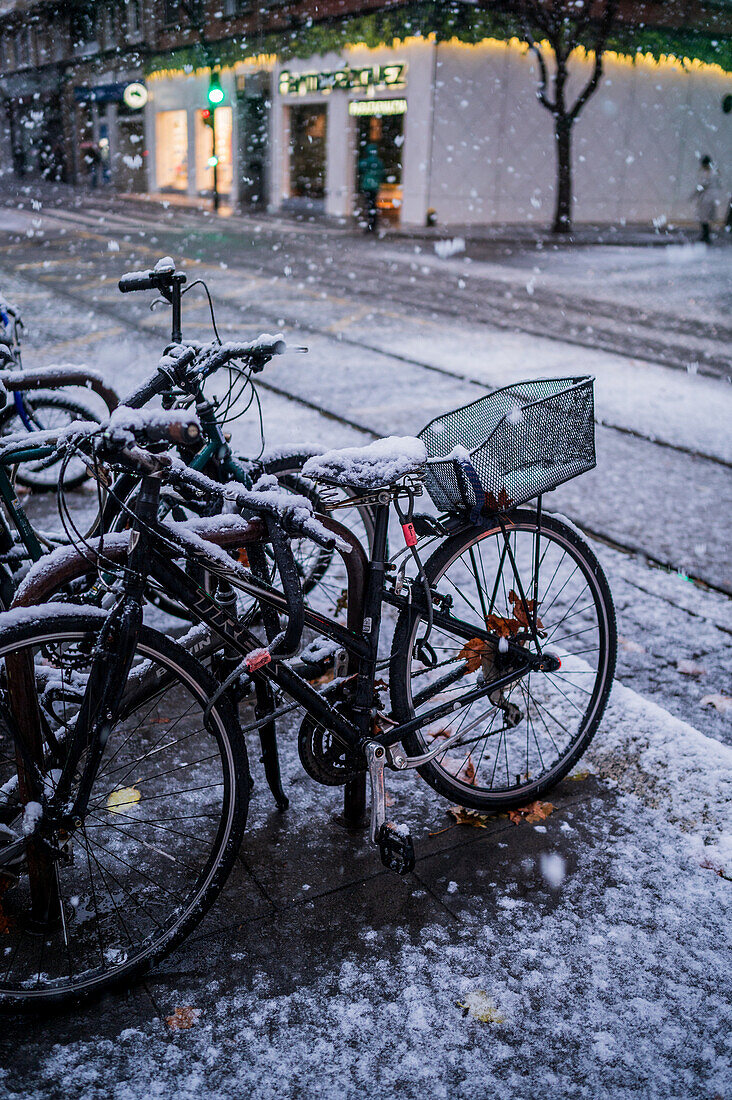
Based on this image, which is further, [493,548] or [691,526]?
[691,526]

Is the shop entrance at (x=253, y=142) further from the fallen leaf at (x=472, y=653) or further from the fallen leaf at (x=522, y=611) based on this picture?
the fallen leaf at (x=472, y=653)

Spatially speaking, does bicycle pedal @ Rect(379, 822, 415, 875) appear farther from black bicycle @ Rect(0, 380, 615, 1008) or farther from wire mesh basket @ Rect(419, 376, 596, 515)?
wire mesh basket @ Rect(419, 376, 596, 515)

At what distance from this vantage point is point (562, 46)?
27594 millimetres

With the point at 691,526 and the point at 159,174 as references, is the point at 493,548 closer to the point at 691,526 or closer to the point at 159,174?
the point at 691,526

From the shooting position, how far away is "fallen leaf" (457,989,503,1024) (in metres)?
2.35

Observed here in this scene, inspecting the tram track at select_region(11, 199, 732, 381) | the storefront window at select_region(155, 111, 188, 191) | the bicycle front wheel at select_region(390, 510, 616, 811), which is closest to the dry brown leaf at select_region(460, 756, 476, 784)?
the bicycle front wheel at select_region(390, 510, 616, 811)

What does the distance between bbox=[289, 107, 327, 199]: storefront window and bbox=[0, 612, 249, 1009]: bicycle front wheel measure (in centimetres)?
3352

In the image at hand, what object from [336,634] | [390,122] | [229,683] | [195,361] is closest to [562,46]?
[390,122]

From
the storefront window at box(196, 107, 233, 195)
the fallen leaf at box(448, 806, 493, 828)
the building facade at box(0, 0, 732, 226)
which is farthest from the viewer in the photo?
the storefront window at box(196, 107, 233, 195)

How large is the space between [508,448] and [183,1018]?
177 centimetres

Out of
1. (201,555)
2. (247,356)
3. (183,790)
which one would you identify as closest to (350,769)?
(183,790)

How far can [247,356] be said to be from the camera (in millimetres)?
3301

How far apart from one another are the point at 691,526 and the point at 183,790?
3.84 meters

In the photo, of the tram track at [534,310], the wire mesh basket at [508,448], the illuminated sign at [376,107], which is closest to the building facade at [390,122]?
the illuminated sign at [376,107]
